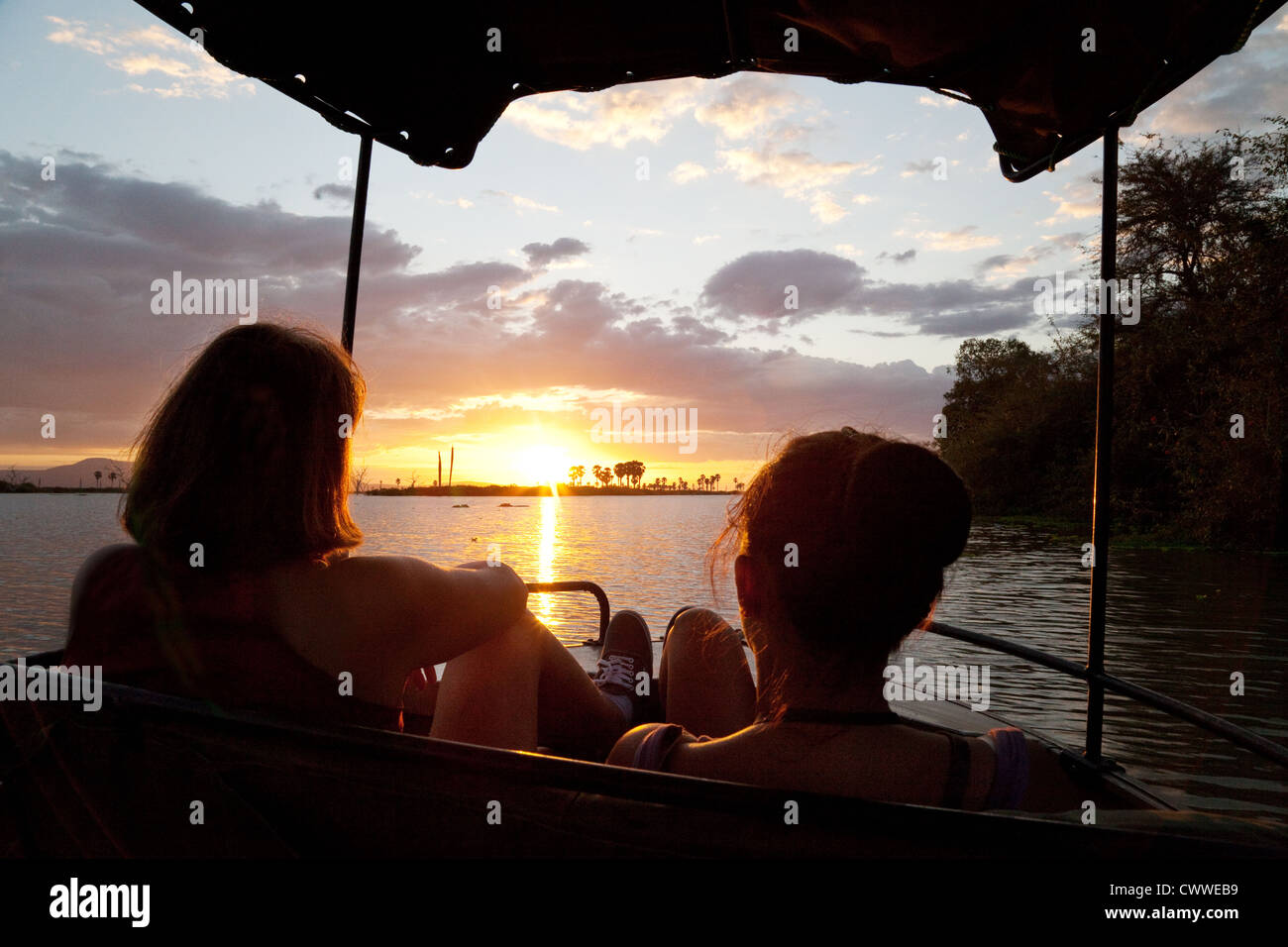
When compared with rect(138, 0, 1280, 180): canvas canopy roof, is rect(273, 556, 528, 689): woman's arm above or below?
below

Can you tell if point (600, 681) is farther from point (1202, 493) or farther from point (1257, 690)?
point (1202, 493)

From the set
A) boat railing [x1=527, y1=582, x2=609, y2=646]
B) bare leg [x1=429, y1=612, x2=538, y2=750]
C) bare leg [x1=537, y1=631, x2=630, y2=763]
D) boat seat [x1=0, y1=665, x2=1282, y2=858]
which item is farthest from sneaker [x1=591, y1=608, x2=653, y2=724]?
boat seat [x1=0, y1=665, x2=1282, y2=858]

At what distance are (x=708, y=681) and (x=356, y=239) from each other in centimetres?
199

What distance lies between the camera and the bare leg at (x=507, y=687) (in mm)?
1825

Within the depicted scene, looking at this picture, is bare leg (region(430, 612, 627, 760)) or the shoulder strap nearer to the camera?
the shoulder strap

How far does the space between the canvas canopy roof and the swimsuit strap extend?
188 centimetres

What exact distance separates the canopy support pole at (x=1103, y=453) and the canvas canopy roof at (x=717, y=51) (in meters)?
0.24

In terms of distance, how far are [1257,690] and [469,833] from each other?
34.7ft

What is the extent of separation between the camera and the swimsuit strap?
1.20 meters

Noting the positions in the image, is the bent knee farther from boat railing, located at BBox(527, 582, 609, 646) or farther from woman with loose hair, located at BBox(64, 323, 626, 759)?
boat railing, located at BBox(527, 582, 609, 646)

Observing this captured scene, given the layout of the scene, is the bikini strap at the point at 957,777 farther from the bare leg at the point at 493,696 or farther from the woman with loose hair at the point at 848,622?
the bare leg at the point at 493,696

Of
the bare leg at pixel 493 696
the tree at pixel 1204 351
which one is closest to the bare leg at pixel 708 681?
the bare leg at pixel 493 696

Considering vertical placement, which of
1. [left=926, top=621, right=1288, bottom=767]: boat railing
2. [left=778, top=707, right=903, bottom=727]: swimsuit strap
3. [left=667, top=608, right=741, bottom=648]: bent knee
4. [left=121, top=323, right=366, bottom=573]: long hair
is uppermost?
[left=121, top=323, right=366, bottom=573]: long hair

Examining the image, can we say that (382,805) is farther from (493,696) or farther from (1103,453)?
(1103,453)
